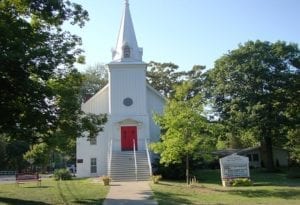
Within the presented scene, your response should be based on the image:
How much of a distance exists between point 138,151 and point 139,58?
875 centimetres

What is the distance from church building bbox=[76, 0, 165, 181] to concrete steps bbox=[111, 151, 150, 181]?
1006 mm

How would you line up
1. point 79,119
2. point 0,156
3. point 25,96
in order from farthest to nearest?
1. point 0,156
2. point 79,119
3. point 25,96

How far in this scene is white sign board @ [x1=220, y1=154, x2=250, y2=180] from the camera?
1149 inches

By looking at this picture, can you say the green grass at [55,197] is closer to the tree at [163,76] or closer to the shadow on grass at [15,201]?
the shadow on grass at [15,201]

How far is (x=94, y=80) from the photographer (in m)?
64.9

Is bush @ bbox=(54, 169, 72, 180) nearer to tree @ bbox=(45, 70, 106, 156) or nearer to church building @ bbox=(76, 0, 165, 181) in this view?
church building @ bbox=(76, 0, 165, 181)

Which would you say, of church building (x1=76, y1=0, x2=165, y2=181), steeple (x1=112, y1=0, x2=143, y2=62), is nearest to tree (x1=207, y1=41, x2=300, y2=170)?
church building (x1=76, y1=0, x2=165, y2=181)

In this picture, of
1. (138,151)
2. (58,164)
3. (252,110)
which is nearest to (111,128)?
(138,151)

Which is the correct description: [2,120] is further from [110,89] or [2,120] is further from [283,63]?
[283,63]

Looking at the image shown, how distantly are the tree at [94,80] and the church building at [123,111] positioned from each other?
22.1 m

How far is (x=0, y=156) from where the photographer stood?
2783 inches

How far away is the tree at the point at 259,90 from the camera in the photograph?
134 ft

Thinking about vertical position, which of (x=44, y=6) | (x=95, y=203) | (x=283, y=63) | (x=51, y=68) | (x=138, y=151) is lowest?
(x=95, y=203)

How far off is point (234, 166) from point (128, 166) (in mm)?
8722
